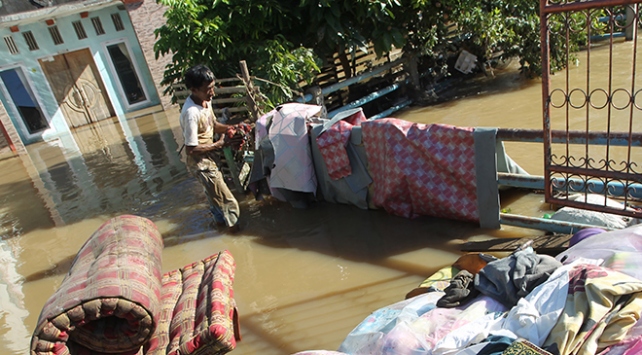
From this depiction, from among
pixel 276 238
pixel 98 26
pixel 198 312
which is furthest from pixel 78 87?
pixel 198 312

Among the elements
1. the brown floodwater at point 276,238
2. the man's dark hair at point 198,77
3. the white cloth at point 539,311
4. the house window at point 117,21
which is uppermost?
the house window at point 117,21

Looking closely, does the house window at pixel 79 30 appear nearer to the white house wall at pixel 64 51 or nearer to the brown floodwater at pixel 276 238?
the white house wall at pixel 64 51

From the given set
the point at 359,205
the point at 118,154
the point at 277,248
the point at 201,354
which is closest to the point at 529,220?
the point at 359,205

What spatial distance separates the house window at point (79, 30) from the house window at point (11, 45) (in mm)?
1854

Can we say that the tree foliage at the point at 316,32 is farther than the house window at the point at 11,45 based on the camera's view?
No

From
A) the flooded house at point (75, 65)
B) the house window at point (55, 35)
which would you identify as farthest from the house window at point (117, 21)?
the house window at point (55, 35)

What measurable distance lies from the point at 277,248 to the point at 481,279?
266 centimetres

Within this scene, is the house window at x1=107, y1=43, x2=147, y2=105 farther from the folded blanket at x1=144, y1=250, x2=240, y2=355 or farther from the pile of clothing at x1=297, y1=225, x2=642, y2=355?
the pile of clothing at x1=297, y1=225, x2=642, y2=355

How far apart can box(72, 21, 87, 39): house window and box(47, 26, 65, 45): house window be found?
0.54 metres

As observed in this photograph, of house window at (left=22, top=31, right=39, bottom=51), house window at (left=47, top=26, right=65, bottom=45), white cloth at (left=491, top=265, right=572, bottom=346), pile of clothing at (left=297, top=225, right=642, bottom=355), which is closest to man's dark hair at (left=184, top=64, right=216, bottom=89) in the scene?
pile of clothing at (left=297, top=225, right=642, bottom=355)

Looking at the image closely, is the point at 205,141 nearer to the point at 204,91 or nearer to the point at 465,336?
the point at 204,91

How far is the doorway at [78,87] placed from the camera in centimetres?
1576

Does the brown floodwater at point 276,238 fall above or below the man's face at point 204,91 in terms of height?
below

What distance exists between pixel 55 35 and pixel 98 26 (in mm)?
1349
